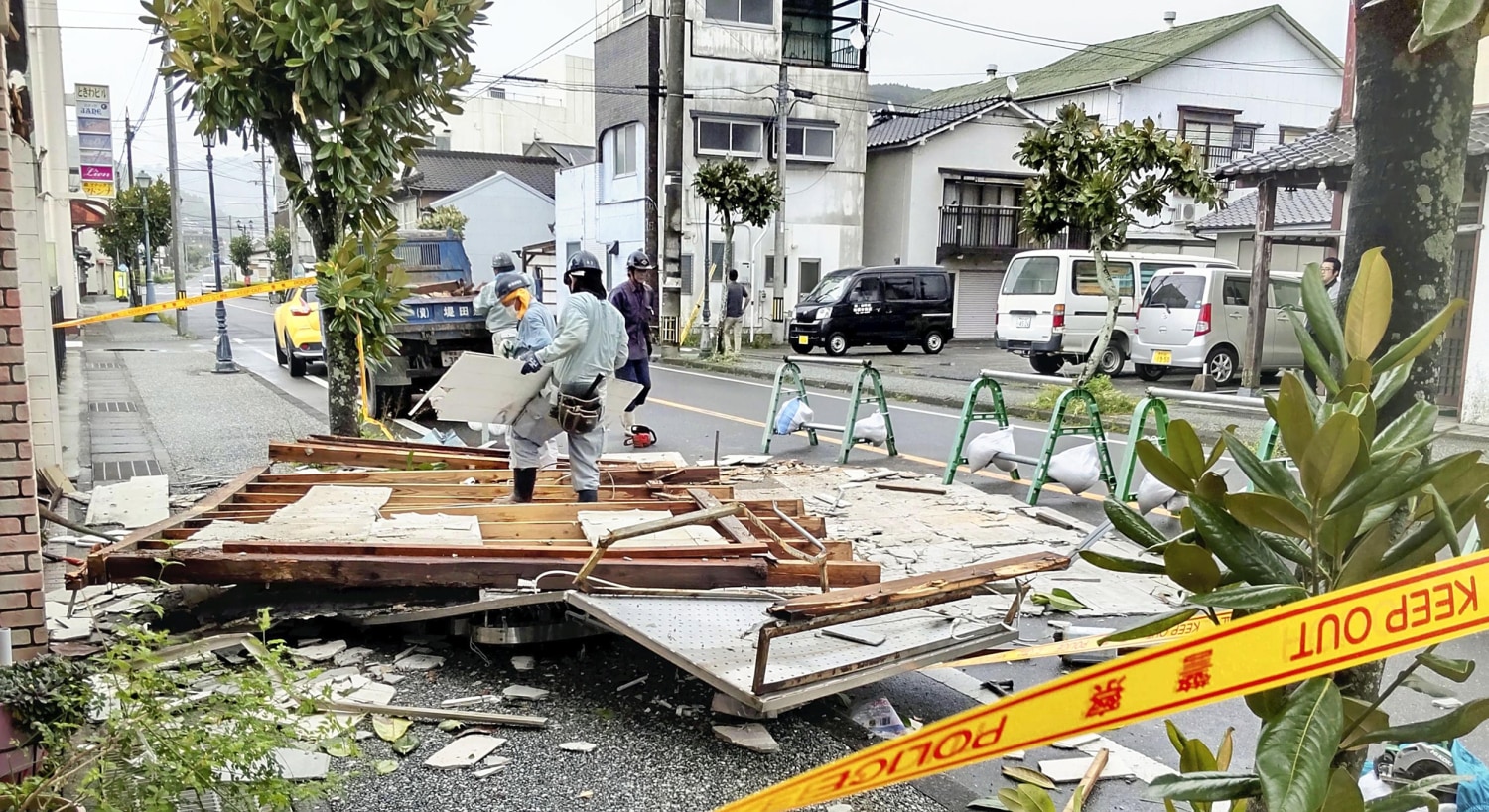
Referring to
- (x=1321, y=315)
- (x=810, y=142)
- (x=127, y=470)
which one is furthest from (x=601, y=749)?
(x=810, y=142)

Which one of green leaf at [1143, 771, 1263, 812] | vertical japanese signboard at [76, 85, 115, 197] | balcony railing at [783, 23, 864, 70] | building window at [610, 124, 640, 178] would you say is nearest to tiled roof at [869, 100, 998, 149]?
balcony railing at [783, 23, 864, 70]

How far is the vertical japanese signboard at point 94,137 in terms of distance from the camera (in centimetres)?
2264

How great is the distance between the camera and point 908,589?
3.68m

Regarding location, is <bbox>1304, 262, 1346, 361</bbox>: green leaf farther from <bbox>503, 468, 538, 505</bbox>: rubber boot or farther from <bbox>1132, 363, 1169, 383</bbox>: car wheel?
<bbox>1132, 363, 1169, 383</bbox>: car wheel

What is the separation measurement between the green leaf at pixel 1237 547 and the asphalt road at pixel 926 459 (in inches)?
63.0

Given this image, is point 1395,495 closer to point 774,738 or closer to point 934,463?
point 774,738

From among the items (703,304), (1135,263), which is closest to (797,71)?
(703,304)

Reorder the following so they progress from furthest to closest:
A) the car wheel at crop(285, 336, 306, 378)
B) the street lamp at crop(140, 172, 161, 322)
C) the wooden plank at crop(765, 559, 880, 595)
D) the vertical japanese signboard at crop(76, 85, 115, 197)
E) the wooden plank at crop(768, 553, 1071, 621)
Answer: the street lamp at crop(140, 172, 161, 322), the vertical japanese signboard at crop(76, 85, 115, 197), the car wheel at crop(285, 336, 306, 378), the wooden plank at crop(765, 559, 880, 595), the wooden plank at crop(768, 553, 1071, 621)

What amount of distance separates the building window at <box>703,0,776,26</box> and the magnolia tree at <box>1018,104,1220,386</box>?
54.1ft

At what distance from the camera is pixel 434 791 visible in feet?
11.0

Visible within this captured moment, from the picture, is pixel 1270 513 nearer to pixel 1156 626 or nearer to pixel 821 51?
pixel 1156 626

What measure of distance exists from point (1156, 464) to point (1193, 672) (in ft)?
1.19

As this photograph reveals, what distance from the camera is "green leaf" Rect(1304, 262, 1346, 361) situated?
1.77 metres

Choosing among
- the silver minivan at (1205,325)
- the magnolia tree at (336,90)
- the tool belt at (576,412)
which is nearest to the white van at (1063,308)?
the silver minivan at (1205,325)
